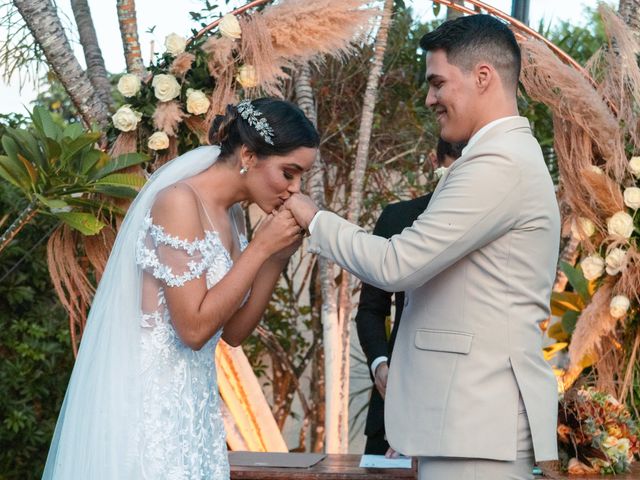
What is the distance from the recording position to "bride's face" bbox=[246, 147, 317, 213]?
3.16 m

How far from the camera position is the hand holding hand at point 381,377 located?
12.7ft

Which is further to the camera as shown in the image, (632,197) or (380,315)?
(632,197)

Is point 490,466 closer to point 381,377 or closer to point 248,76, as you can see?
point 381,377

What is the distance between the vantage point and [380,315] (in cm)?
414

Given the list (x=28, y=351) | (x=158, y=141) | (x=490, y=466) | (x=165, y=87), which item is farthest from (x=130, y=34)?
(x=490, y=466)

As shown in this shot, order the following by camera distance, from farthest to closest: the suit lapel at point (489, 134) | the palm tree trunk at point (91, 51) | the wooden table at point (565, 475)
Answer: the palm tree trunk at point (91, 51) < the wooden table at point (565, 475) < the suit lapel at point (489, 134)

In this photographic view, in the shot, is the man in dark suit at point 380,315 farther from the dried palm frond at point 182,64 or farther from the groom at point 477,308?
the groom at point 477,308

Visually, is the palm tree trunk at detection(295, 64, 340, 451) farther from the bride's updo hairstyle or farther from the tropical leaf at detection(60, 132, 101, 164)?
the bride's updo hairstyle

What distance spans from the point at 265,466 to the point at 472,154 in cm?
163

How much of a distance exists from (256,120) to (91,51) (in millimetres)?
2315

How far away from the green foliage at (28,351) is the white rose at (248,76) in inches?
93.4

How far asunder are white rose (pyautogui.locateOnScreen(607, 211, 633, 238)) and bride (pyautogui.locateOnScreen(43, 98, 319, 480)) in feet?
6.28

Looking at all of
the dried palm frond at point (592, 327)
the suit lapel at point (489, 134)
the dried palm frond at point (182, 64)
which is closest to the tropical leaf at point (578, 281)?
the dried palm frond at point (592, 327)

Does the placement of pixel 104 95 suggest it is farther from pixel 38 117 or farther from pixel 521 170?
pixel 521 170
